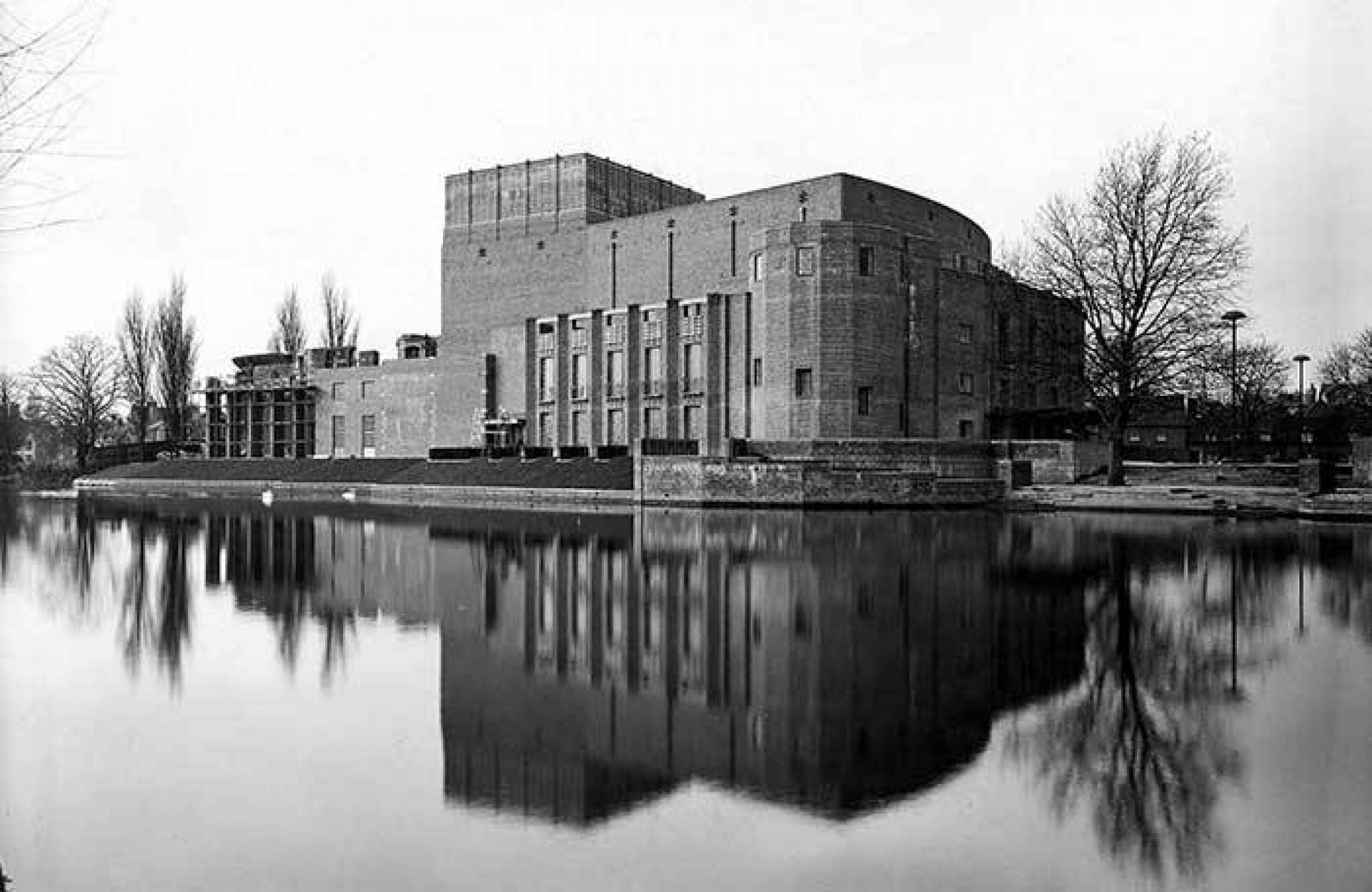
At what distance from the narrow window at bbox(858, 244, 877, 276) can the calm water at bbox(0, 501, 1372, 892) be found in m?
29.7

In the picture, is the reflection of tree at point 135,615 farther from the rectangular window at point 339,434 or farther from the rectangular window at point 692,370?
the rectangular window at point 339,434

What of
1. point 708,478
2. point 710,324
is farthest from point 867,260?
point 708,478

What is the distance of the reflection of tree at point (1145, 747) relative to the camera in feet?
19.0

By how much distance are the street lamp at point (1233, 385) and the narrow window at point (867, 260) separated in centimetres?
1417

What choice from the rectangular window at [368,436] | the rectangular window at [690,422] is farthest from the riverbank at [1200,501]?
the rectangular window at [368,436]

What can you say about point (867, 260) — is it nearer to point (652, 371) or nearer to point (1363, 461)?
point (652, 371)

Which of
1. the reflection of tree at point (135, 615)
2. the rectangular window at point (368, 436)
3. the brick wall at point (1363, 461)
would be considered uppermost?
the rectangular window at point (368, 436)

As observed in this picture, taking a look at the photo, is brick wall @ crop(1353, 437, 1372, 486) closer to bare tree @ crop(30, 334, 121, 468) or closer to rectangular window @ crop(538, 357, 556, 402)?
rectangular window @ crop(538, 357, 556, 402)

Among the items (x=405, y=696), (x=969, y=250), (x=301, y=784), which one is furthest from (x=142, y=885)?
(x=969, y=250)

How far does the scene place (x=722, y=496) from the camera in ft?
126

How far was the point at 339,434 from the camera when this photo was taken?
237 feet

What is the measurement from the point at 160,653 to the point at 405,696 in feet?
13.6

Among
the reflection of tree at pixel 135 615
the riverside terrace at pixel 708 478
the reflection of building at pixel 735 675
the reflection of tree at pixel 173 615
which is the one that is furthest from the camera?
the riverside terrace at pixel 708 478

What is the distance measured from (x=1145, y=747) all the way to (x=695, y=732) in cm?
330
